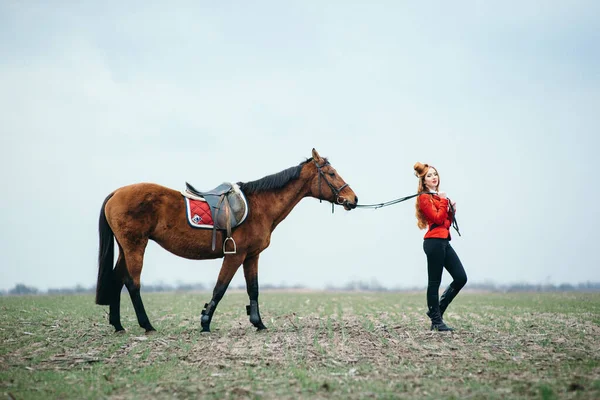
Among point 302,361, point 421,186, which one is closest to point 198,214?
point 302,361

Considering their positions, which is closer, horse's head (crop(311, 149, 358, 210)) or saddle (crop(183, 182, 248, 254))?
saddle (crop(183, 182, 248, 254))

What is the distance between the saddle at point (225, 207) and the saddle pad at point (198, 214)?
0.09 meters

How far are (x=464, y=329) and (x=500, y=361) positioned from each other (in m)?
3.54

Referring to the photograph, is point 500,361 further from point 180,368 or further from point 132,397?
point 132,397

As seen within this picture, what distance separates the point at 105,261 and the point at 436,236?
19.2 feet

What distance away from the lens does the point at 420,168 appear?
10578 mm

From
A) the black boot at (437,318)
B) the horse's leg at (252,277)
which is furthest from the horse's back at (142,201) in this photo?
the black boot at (437,318)

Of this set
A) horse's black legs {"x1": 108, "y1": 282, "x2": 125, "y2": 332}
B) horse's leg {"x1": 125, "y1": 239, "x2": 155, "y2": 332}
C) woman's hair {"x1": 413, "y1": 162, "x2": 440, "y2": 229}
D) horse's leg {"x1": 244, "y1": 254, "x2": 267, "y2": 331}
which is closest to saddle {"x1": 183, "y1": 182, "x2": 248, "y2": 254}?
horse's leg {"x1": 244, "y1": 254, "x2": 267, "y2": 331}

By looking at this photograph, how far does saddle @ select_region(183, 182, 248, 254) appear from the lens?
414 inches

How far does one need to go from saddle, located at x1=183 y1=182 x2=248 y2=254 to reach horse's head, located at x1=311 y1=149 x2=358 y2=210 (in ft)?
4.63

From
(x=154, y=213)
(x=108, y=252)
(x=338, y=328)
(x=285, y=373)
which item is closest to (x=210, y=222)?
(x=154, y=213)

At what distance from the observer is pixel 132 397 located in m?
6.10

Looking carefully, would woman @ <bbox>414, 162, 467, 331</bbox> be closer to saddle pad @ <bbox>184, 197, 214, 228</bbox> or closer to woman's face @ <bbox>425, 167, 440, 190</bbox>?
woman's face @ <bbox>425, 167, 440, 190</bbox>

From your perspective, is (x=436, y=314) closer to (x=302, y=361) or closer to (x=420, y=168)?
(x=420, y=168)
